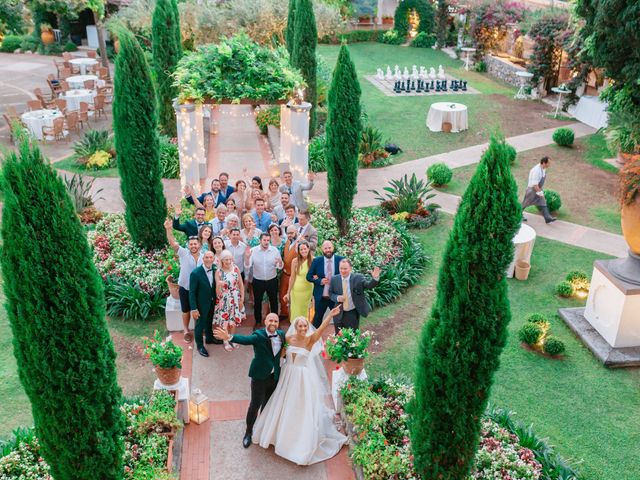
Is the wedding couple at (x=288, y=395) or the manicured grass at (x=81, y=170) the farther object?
the manicured grass at (x=81, y=170)

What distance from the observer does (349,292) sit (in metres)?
8.00

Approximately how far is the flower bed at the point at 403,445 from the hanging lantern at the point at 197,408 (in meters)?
1.70

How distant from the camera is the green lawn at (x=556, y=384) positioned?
24.0 ft

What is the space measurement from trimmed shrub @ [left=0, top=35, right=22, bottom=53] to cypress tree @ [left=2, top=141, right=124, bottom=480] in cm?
3461

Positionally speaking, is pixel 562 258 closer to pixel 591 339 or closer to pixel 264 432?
pixel 591 339

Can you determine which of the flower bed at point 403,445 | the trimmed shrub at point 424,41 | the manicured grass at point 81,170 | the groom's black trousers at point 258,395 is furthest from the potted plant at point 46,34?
the flower bed at point 403,445

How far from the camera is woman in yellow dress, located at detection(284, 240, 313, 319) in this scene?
8.37m

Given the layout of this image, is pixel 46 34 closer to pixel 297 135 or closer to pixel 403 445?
pixel 297 135

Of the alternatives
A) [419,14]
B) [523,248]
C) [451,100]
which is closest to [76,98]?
[451,100]

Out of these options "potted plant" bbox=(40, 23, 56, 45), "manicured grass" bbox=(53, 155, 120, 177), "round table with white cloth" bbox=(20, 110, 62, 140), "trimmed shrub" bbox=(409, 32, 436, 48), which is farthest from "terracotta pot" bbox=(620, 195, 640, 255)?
"potted plant" bbox=(40, 23, 56, 45)

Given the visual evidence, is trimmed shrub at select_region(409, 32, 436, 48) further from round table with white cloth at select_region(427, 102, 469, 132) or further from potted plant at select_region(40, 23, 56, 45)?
potted plant at select_region(40, 23, 56, 45)

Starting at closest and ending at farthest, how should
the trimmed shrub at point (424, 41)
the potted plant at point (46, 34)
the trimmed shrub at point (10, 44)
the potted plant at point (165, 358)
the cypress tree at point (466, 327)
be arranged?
the cypress tree at point (466, 327), the potted plant at point (165, 358), the potted plant at point (46, 34), the trimmed shrub at point (10, 44), the trimmed shrub at point (424, 41)

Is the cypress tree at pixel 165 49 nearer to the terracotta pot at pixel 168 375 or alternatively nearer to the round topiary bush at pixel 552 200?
the round topiary bush at pixel 552 200

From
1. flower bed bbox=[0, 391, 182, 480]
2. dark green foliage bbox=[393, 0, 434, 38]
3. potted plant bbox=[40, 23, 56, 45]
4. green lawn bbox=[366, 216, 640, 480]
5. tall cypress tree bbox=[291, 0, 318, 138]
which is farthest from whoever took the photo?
dark green foliage bbox=[393, 0, 434, 38]
